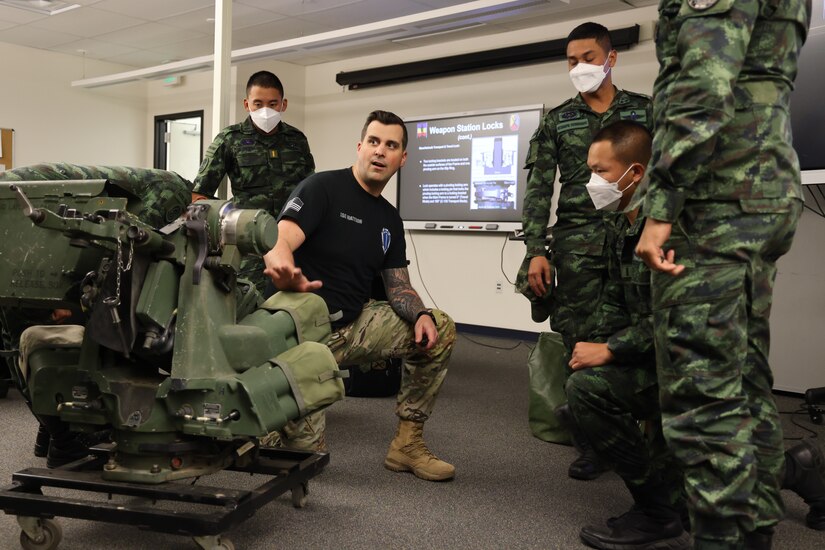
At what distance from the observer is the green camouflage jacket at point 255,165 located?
11.0 feet

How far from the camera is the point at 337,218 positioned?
91.8 inches

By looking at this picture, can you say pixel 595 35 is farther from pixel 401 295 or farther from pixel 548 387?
pixel 548 387

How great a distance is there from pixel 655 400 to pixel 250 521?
1.06 meters

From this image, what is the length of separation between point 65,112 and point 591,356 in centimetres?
751

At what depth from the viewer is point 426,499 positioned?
207 centimetres

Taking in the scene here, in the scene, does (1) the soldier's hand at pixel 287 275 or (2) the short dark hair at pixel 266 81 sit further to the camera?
(2) the short dark hair at pixel 266 81

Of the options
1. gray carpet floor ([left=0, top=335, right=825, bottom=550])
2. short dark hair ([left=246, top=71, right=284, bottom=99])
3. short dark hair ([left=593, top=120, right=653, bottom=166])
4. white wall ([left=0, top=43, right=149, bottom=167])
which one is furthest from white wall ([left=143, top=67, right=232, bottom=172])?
short dark hair ([left=593, top=120, right=653, bottom=166])

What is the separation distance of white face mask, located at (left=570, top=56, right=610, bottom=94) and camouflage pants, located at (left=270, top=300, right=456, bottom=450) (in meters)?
1.01

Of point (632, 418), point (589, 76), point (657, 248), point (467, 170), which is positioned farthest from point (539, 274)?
point (467, 170)

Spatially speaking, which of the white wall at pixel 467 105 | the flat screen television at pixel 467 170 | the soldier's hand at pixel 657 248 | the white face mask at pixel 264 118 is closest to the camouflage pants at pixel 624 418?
the soldier's hand at pixel 657 248

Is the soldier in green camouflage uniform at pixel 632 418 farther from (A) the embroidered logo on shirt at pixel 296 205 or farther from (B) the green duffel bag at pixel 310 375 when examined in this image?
(A) the embroidered logo on shirt at pixel 296 205

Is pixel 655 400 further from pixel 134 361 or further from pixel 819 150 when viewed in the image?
pixel 819 150

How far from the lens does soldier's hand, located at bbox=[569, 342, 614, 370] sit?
1770mm

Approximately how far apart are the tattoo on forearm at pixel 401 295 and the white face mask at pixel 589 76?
3.05 feet
